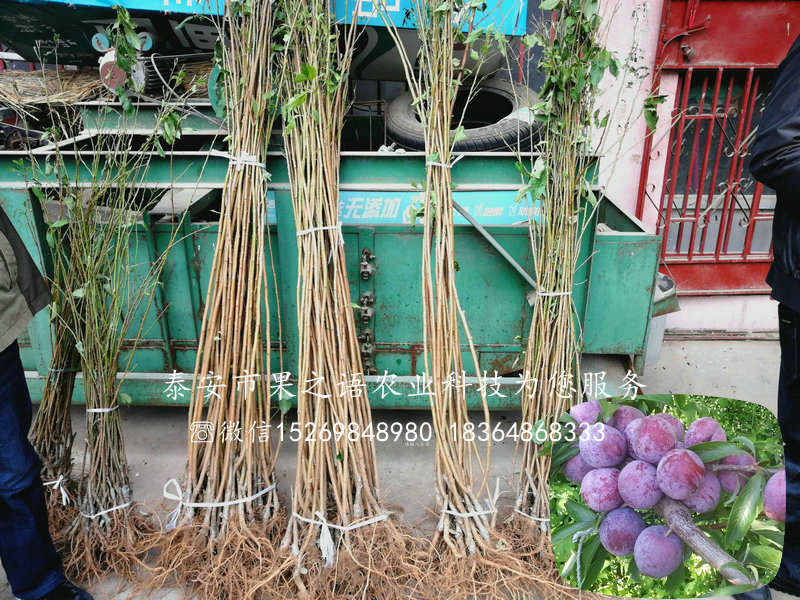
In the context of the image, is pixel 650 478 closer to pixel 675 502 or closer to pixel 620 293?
pixel 675 502

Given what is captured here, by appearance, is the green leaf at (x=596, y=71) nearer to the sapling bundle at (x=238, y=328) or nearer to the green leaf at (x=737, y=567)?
the sapling bundle at (x=238, y=328)

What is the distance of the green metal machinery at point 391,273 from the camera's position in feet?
8.74

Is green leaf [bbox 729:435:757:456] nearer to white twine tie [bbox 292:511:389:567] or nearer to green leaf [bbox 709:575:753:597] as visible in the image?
green leaf [bbox 709:575:753:597]

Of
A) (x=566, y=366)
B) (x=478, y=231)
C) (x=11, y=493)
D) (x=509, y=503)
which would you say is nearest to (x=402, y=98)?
(x=478, y=231)

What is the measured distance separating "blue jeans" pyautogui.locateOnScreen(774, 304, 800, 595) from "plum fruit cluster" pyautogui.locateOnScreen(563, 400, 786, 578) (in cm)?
127

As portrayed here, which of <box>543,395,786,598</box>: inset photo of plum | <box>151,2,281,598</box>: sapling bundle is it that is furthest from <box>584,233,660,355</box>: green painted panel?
<box>543,395,786,598</box>: inset photo of plum

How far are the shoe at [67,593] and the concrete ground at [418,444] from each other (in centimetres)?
13

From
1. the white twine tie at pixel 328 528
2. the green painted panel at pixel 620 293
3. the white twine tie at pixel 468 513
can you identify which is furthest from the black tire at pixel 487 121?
the white twine tie at pixel 328 528

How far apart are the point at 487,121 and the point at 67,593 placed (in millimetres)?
3660

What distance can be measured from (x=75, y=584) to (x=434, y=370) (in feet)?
5.30

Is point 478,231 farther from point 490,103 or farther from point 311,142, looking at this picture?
point 490,103

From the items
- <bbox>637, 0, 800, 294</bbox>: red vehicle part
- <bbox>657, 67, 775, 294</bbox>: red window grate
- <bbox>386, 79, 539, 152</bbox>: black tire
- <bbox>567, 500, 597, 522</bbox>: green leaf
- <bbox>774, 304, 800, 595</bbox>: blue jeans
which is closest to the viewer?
<bbox>567, 500, 597, 522</bbox>: green leaf

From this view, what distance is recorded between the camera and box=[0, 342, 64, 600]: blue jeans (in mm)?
1820

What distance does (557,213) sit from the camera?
207cm
